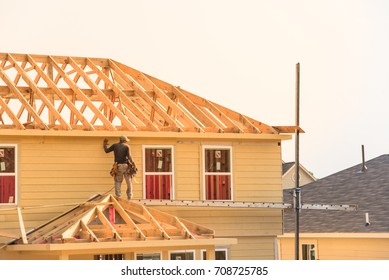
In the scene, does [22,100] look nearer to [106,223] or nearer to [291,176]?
[106,223]

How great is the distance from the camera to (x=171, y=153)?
38406 millimetres

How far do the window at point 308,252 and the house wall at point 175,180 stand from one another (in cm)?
812

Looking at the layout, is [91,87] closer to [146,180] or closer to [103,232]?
[146,180]

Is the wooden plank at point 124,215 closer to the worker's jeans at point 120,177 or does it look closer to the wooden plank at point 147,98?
the worker's jeans at point 120,177

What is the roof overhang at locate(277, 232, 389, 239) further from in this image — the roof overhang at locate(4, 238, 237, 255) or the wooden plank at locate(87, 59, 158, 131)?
the roof overhang at locate(4, 238, 237, 255)

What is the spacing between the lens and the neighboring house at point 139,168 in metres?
34.5

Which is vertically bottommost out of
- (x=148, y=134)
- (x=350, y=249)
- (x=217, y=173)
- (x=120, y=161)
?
(x=350, y=249)

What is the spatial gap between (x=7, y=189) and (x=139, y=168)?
159 inches

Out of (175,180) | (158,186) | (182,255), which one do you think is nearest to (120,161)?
(158,186)

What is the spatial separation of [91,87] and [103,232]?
770cm

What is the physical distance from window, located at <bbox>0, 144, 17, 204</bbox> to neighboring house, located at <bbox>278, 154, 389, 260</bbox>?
Answer: 540 inches

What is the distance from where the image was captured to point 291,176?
70062 mm

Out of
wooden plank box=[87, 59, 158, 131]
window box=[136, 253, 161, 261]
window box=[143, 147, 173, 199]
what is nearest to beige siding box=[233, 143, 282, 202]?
window box=[143, 147, 173, 199]
